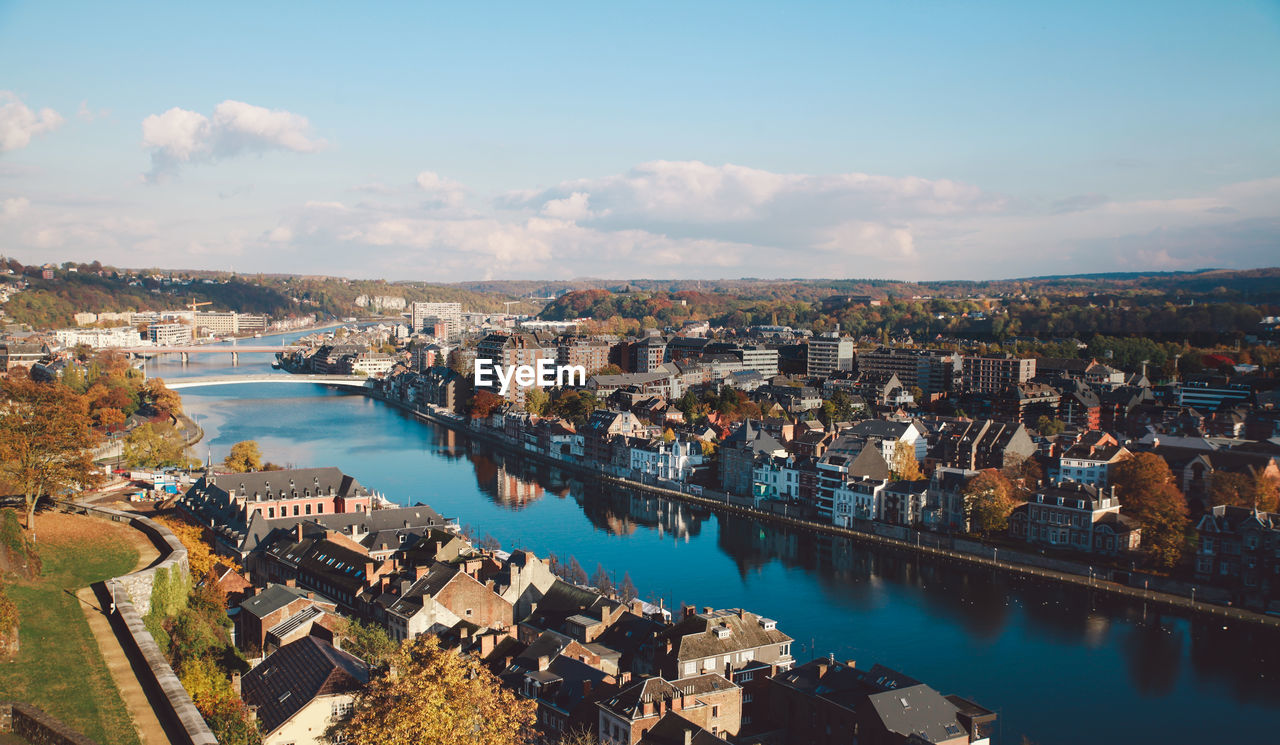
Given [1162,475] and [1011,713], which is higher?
[1162,475]

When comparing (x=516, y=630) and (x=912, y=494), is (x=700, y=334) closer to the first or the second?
(x=912, y=494)

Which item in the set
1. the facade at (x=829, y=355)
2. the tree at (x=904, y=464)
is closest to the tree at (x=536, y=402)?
the facade at (x=829, y=355)

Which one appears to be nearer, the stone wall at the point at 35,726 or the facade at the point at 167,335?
the stone wall at the point at 35,726

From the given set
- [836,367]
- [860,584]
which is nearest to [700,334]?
[836,367]

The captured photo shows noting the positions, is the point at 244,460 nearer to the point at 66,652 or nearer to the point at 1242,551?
the point at 66,652

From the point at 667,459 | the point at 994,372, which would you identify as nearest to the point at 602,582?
the point at 667,459

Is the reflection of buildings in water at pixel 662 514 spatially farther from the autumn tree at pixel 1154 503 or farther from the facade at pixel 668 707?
the facade at pixel 668 707

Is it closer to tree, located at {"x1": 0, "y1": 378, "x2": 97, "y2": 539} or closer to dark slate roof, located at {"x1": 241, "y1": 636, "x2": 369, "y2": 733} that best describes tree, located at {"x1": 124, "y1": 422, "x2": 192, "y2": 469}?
tree, located at {"x1": 0, "y1": 378, "x2": 97, "y2": 539}
